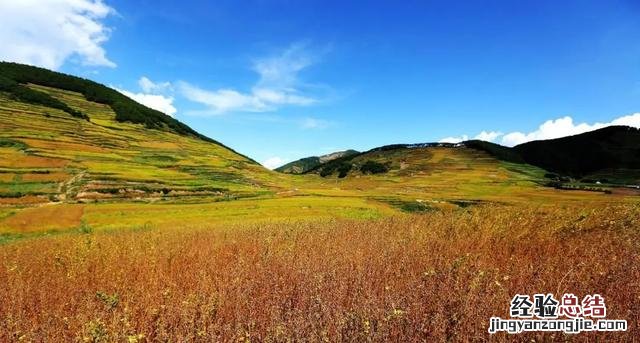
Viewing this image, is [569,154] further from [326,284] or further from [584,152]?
[326,284]

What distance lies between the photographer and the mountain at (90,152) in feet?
188

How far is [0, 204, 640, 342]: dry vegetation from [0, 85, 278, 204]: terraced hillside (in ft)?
164

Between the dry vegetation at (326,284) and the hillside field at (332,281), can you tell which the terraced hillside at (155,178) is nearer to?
the hillside field at (332,281)

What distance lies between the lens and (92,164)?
Result: 242ft

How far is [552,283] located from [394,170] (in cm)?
14030

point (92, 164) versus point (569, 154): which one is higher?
point (569, 154)

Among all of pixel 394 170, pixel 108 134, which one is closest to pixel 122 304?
pixel 108 134

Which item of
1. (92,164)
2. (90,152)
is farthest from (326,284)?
(90,152)

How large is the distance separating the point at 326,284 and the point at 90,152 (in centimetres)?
9506

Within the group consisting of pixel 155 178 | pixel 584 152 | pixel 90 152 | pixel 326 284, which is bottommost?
pixel 326 284

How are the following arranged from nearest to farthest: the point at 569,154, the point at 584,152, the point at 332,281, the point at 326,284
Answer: the point at 326,284, the point at 332,281, the point at 584,152, the point at 569,154

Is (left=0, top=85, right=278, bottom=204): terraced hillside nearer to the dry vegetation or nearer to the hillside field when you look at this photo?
the hillside field

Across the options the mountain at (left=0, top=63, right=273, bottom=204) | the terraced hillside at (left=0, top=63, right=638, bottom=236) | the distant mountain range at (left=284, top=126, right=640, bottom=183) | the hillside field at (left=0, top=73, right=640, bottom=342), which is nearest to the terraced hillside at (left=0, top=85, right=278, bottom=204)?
the mountain at (left=0, top=63, right=273, bottom=204)

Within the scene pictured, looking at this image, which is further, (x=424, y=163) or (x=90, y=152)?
(x=424, y=163)
